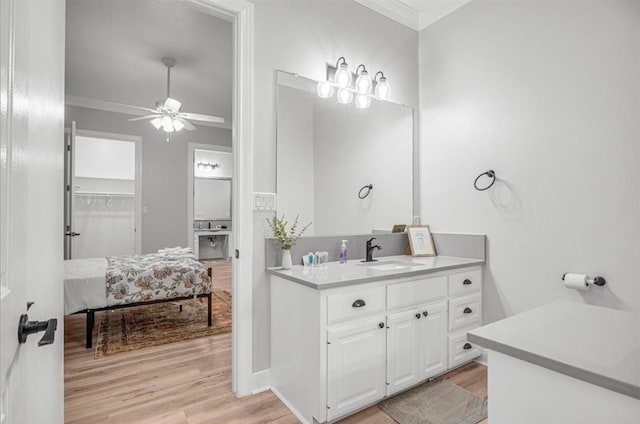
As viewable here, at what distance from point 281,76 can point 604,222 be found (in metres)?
2.15

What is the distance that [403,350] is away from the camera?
1.98 m

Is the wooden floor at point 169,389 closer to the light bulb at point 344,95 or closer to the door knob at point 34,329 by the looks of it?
the door knob at point 34,329

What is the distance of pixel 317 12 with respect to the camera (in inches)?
94.0

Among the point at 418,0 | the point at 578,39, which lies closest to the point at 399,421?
the point at 578,39

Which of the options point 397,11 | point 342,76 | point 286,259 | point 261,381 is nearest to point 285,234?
point 286,259

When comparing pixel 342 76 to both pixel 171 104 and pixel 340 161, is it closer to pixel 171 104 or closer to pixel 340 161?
pixel 340 161

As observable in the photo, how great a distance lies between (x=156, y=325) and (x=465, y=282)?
2.97 meters

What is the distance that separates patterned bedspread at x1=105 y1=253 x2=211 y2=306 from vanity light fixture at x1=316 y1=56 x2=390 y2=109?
2.22 m

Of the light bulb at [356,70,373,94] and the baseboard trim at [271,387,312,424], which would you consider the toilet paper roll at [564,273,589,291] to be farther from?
the light bulb at [356,70,373,94]

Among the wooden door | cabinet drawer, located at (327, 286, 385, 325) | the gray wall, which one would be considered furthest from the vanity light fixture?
the gray wall

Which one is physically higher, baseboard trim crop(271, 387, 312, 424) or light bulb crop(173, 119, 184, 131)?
light bulb crop(173, 119, 184, 131)

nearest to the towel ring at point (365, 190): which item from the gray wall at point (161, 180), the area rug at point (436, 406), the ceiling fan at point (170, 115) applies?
the area rug at point (436, 406)

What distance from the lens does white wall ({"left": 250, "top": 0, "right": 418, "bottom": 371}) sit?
2123mm

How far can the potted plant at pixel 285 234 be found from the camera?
211cm
